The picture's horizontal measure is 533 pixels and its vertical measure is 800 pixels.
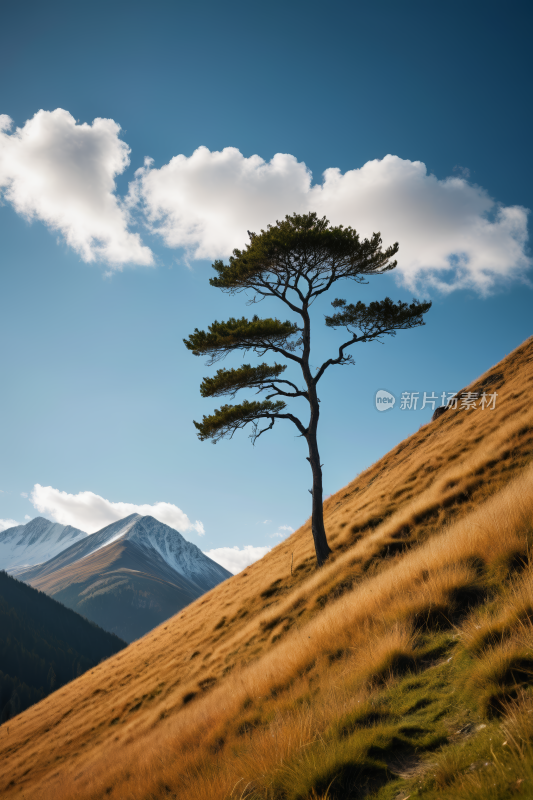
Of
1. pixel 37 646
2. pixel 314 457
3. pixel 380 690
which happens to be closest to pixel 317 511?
pixel 314 457

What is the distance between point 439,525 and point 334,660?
6079 millimetres

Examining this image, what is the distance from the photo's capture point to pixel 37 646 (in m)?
160

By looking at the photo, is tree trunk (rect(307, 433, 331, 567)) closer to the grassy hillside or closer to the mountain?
the grassy hillside

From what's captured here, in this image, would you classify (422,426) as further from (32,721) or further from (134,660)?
(32,721)

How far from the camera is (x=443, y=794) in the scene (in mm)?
2551

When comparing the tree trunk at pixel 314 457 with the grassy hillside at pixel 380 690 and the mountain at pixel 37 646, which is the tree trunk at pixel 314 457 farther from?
the mountain at pixel 37 646

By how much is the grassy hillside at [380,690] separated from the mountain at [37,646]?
159919mm

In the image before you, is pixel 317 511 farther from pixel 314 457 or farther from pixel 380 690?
pixel 380 690

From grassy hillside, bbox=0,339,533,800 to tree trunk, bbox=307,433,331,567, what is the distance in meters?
2.55

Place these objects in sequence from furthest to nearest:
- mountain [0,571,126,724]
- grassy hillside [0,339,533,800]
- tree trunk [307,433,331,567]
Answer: mountain [0,571,126,724] → tree trunk [307,433,331,567] → grassy hillside [0,339,533,800]

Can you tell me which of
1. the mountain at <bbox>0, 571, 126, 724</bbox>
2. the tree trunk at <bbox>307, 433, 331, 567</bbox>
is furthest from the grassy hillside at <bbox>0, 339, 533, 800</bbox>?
the mountain at <bbox>0, 571, 126, 724</bbox>

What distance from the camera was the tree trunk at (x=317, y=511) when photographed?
14.5m

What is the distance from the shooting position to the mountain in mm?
133375

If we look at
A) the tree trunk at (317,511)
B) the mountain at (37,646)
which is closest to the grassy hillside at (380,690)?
the tree trunk at (317,511)
